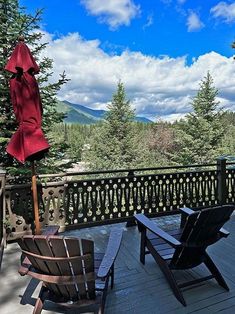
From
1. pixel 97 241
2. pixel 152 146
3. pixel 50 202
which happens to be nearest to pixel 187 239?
pixel 97 241

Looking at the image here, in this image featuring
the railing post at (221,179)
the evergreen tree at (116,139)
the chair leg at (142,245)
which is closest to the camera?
the chair leg at (142,245)

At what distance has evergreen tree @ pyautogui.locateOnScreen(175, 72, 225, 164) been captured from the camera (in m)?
18.4

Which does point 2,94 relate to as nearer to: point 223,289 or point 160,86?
point 223,289

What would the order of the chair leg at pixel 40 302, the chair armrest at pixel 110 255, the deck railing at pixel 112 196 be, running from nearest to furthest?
the chair armrest at pixel 110 255 → the chair leg at pixel 40 302 → the deck railing at pixel 112 196

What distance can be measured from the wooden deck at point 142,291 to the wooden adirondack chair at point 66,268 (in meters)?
0.33

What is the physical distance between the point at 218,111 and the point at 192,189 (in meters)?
15.5

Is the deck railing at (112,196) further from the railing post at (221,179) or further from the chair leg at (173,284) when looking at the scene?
the chair leg at (173,284)

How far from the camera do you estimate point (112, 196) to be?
14.9ft

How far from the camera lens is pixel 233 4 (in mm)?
8234

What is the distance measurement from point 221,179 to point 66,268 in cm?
427

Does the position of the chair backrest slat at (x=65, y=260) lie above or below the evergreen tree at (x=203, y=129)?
below

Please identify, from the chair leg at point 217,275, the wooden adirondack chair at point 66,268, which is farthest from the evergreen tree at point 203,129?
the wooden adirondack chair at point 66,268

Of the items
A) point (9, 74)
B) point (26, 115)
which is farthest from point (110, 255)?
point (9, 74)

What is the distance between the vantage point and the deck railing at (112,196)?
3.97m
